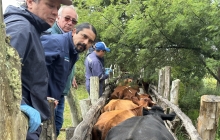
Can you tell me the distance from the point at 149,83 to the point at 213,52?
322 cm

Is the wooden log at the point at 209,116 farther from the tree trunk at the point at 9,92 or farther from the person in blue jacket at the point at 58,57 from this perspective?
the tree trunk at the point at 9,92

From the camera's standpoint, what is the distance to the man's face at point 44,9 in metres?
2.17

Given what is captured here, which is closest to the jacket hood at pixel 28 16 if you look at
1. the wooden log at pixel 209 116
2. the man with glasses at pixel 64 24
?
the man with glasses at pixel 64 24

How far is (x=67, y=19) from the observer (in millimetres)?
4004

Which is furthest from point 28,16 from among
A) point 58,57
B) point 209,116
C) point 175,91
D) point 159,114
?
point 175,91

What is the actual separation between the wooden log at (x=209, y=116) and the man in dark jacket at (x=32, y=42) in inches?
80.2

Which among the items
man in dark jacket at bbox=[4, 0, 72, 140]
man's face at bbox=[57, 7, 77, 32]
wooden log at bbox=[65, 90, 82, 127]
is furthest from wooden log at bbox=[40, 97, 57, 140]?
wooden log at bbox=[65, 90, 82, 127]

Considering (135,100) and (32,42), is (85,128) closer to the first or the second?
(32,42)

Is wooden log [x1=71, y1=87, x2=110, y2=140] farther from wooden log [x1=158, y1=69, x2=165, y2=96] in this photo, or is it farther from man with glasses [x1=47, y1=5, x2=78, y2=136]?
wooden log [x1=158, y1=69, x2=165, y2=96]

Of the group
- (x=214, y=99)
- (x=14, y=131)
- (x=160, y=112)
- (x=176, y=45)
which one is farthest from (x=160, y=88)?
(x=14, y=131)

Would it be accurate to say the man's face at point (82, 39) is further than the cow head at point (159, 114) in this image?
No

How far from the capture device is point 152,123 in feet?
11.2

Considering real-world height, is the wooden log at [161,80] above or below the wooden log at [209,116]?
below

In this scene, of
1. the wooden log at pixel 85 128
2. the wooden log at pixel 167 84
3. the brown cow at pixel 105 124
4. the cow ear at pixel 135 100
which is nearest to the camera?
the wooden log at pixel 85 128
